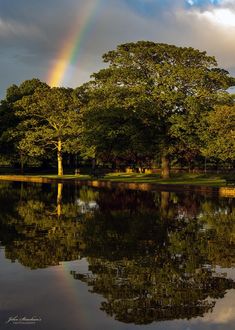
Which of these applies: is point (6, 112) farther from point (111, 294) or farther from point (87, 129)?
point (111, 294)

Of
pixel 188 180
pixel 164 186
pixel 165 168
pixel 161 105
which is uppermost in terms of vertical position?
pixel 161 105

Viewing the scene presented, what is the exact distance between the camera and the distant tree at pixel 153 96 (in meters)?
58.8

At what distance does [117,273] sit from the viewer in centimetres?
1230

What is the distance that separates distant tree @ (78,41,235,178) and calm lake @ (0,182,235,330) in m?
36.3

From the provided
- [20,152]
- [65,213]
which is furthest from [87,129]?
[65,213]

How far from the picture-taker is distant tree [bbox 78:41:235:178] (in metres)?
58.8

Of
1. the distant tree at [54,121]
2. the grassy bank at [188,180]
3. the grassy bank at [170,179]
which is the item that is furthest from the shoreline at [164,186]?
the distant tree at [54,121]

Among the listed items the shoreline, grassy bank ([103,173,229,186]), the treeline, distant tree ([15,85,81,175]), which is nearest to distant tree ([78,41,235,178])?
the treeline

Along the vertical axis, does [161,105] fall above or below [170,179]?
above

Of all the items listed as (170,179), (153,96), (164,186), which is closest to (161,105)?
(153,96)

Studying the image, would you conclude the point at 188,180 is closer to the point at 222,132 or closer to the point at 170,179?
the point at 170,179

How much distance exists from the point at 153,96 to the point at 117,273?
4854 cm

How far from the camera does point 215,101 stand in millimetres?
61188

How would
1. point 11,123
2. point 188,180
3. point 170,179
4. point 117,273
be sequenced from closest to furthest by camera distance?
point 117,273 < point 188,180 < point 170,179 < point 11,123
